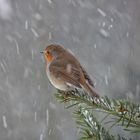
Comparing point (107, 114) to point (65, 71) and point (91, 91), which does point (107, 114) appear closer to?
point (91, 91)

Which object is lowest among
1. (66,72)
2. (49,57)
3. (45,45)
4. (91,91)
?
(91,91)

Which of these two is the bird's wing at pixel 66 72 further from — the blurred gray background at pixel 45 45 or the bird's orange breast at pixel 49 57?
the blurred gray background at pixel 45 45

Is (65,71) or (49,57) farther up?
(49,57)

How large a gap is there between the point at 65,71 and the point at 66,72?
4 cm

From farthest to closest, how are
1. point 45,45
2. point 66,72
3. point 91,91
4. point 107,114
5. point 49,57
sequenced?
point 45,45 → point 49,57 → point 66,72 → point 91,91 → point 107,114

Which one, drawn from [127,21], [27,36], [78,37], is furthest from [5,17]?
[127,21]

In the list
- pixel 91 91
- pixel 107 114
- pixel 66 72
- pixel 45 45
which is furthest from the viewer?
pixel 45 45

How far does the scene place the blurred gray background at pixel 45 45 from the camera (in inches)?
264

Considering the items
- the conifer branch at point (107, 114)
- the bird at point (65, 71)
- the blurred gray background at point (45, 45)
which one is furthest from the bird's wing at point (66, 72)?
the blurred gray background at point (45, 45)

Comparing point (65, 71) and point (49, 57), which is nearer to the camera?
point (65, 71)

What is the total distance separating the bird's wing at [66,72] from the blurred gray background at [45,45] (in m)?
3.38

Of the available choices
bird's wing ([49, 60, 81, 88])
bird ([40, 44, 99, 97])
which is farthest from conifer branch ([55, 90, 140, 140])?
bird's wing ([49, 60, 81, 88])

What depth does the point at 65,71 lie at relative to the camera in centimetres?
297

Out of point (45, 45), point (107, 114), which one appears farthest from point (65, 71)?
point (45, 45)
